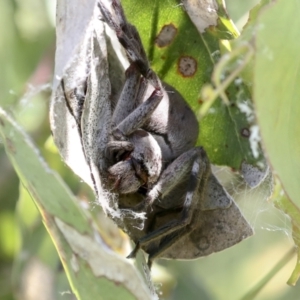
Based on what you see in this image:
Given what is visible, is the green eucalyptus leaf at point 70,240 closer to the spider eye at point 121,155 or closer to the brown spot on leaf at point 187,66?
the spider eye at point 121,155

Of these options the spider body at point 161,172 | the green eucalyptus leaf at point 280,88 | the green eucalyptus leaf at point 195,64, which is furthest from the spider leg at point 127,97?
the green eucalyptus leaf at point 280,88

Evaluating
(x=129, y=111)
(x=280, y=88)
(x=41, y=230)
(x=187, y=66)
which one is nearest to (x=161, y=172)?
(x=129, y=111)

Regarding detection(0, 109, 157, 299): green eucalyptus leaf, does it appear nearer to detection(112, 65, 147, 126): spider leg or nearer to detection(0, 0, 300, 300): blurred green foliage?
detection(112, 65, 147, 126): spider leg

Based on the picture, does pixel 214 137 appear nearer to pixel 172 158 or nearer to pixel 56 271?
pixel 172 158

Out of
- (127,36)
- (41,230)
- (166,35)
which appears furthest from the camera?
(41,230)

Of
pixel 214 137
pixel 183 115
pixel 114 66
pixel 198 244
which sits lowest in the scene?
pixel 198 244

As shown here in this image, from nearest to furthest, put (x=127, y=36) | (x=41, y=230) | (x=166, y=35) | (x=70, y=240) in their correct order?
1. (x=70, y=240)
2. (x=127, y=36)
3. (x=166, y=35)
4. (x=41, y=230)

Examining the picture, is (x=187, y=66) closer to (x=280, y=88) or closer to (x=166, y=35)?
(x=166, y=35)

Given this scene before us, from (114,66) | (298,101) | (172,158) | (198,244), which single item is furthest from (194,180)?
(298,101)
